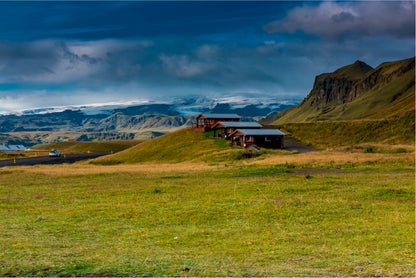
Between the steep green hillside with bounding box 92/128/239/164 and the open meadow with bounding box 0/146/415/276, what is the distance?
53359mm

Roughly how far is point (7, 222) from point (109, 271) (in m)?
10.9

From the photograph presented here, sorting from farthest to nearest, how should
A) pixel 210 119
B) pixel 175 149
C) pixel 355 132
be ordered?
pixel 210 119
pixel 355 132
pixel 175 149

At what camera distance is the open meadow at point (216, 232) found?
430 inches

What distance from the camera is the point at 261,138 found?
94062mm

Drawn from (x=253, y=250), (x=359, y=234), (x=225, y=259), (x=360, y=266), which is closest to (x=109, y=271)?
(x=225, y=259)

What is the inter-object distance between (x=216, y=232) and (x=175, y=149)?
82.3 metres

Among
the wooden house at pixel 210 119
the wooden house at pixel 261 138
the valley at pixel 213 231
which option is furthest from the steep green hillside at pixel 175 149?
the valley at pixel 213 231

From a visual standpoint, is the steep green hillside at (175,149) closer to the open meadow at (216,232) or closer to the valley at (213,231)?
the valley at (213,231)

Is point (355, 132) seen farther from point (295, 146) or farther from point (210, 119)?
point (210, 119)

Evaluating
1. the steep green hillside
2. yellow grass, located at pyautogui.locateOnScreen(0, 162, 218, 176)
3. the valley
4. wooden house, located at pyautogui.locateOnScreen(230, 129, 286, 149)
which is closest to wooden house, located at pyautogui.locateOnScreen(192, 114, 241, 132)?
the steep green hillside

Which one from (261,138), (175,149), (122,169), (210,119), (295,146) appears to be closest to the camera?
(122,169)

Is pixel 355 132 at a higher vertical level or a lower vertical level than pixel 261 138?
higher

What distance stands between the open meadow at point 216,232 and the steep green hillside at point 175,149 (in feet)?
175

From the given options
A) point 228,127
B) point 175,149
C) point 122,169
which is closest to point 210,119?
point 228,127
